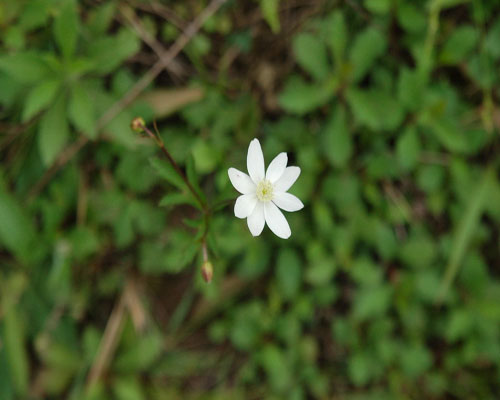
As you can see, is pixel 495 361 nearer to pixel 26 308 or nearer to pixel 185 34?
pixel 185 34

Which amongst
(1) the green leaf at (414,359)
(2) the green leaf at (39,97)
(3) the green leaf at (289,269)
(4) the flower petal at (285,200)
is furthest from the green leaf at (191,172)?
(1) the green leaf at (414,359)

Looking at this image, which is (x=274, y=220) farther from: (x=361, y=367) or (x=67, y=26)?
(x=361, y=367)

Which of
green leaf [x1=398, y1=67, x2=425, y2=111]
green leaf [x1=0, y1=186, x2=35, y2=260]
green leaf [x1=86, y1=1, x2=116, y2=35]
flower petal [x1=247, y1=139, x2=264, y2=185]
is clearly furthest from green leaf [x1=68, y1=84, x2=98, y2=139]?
green leaf [x1=398, y1=67, x2=425, y2=111]

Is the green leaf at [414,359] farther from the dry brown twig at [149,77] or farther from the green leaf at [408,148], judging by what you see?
the dry brown twig at [149,77]

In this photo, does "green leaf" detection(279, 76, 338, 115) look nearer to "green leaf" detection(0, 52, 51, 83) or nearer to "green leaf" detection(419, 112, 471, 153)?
"green leaf" detection(419, 112, 471, 153)

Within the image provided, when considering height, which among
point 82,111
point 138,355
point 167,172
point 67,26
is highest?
point 67,26

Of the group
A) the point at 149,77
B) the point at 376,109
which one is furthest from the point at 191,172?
the point at 376,109
